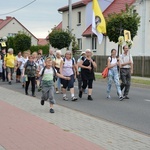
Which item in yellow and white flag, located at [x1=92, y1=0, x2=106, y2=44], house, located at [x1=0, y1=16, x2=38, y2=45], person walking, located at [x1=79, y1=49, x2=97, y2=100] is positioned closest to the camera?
person walking, located at [x1=79, y1=49, x2=97, y2=100]

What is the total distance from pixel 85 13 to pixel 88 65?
3326 centimetres

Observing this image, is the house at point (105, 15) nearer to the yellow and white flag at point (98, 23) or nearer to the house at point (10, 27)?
the yellow and white flag at point (98, 23)

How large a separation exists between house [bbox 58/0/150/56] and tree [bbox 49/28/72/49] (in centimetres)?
243

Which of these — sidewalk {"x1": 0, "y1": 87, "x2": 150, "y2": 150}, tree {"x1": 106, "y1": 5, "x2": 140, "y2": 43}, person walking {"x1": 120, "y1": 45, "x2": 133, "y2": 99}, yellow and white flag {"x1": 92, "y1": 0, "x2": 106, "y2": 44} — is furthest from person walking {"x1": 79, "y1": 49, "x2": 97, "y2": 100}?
tree {"x1": 106, "y1": 5, "x2": 140, "y2": 43}

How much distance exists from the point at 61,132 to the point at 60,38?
33.4m

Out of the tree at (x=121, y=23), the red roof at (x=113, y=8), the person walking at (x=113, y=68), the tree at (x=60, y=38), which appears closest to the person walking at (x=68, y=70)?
the person walking at (x=113, y=68)

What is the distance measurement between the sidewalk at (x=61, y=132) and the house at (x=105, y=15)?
26.6 meters

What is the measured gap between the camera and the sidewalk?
6785 mm

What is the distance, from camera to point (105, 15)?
43594 mm

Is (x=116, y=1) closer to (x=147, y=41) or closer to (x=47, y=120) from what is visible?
(x=147, y=41)

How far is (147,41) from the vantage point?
38.1 meters

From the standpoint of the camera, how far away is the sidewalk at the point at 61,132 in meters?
6.79

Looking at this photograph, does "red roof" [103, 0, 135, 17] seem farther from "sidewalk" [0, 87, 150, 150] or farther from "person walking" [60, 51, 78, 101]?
"sidewalk" [0, 87, 150, 150]

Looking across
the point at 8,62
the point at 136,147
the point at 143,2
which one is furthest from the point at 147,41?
the point at 136,147
